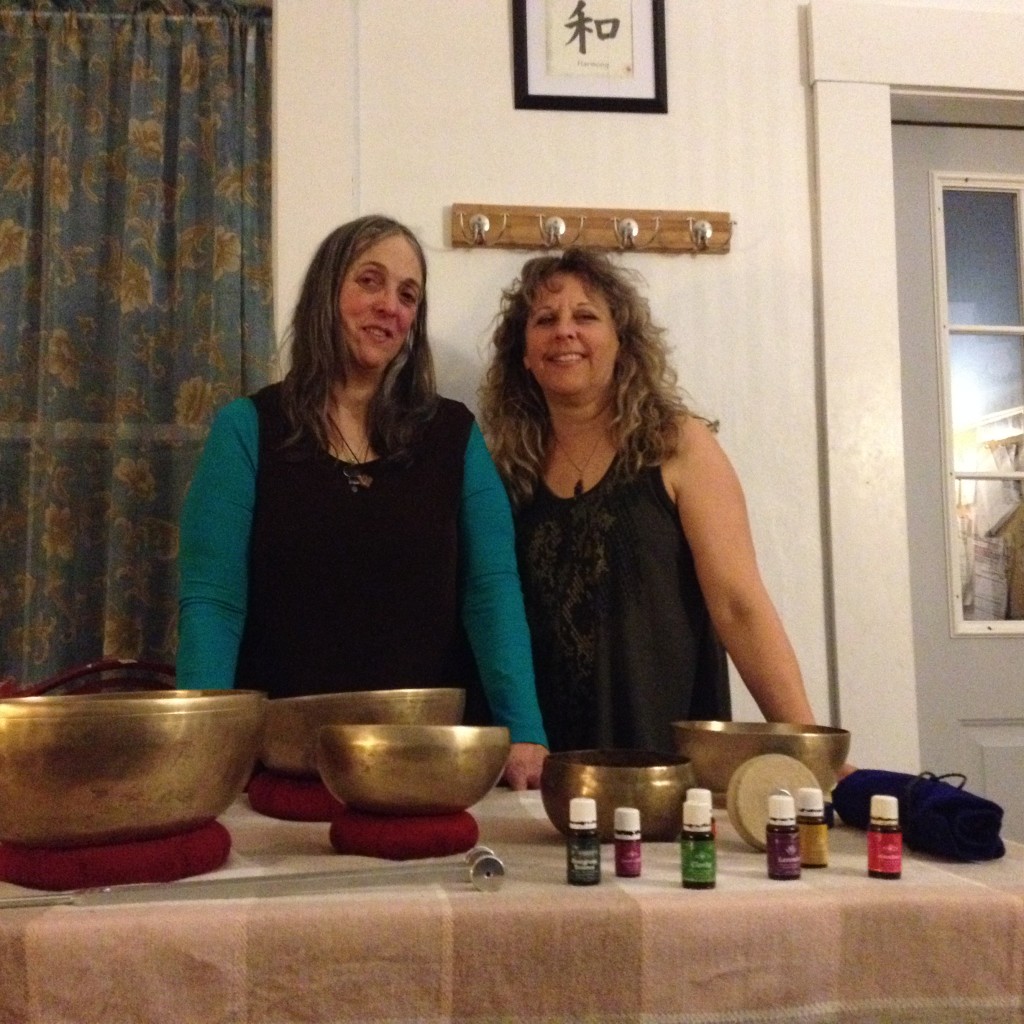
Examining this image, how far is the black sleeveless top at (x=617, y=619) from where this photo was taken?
157 centimetres

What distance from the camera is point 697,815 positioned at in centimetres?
70

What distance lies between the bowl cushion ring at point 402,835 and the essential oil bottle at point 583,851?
11cm

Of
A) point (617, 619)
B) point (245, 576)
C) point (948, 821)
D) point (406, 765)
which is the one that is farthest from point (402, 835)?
point (617, 619)

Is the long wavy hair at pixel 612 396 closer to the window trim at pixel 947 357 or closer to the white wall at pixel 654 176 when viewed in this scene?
the white wall at pixel 654 176

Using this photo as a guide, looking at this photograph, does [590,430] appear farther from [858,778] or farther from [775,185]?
[858,778]

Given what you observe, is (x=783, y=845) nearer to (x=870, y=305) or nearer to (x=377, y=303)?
(x=377, y=303)

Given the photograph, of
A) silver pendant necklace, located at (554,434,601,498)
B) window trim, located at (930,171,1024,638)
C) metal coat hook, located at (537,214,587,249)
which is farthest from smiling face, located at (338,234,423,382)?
window trim, located at (930,171,1024,638)

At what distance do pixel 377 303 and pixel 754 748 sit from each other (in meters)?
0.92

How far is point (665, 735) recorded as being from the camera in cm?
158

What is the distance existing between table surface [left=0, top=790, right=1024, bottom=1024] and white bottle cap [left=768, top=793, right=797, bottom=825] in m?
0.04

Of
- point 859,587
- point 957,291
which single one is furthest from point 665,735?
point 957,291

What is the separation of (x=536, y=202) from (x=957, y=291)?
951 millimetres

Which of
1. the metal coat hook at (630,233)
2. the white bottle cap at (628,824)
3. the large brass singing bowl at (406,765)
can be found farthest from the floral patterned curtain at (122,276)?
the white bottle cap at (628,824)

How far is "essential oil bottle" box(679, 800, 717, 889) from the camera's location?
68 centimetres
